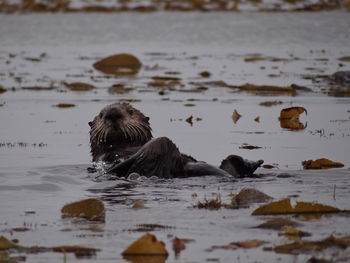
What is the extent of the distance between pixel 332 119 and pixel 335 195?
18.5 feet

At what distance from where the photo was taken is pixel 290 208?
600 centimetres

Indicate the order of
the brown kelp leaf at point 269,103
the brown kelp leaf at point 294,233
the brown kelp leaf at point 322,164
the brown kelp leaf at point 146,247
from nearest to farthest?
the brown kelp leaf at point 146,247, the brown kelp leaf at point 294,233, the brown kelp leaf at point 322,164, the brown kelp leaf at point 269,103

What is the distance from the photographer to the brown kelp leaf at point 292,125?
11633 mm

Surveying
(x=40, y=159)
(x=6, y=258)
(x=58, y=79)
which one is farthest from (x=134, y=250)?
(x=58, y=79)

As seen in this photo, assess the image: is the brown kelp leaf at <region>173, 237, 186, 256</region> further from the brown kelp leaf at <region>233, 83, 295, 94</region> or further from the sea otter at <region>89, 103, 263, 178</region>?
the brown kelp leaf at <region>233, 83, 295, 94</region>

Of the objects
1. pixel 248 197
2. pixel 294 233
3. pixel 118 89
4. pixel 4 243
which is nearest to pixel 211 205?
pixel 248 197

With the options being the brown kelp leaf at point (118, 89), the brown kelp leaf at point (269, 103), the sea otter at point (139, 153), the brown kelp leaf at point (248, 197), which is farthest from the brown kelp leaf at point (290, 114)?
the brown kelp leaf at point (248, 197)

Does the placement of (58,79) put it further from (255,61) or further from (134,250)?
(134,250)

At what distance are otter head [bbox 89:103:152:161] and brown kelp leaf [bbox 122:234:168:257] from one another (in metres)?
3.18

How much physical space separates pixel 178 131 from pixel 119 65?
29.3 feet

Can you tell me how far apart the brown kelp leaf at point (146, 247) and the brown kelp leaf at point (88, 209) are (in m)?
0.96

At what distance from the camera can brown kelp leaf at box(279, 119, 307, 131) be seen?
1163 cm

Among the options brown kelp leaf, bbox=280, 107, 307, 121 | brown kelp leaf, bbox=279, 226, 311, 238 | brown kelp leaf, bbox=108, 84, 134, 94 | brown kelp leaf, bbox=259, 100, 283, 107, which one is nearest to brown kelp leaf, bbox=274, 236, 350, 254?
brown kelp leaf, bbox=279, 226, 311, 238

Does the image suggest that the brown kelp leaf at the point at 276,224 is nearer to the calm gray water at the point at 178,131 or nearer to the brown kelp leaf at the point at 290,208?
the calm gray water at the point at 178,131
